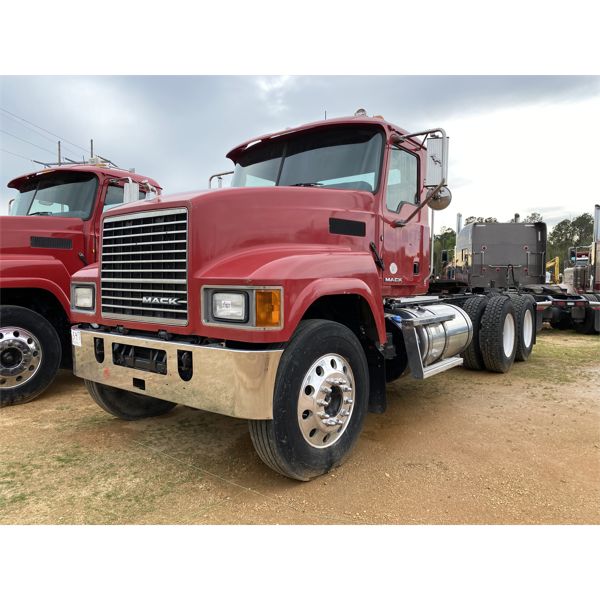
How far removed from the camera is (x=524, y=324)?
7840mm

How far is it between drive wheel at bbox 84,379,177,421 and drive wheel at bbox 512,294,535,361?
5.67 m

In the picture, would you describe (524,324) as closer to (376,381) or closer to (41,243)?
(376,381)

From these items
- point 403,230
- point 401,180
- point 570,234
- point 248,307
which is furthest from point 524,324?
point 570,234

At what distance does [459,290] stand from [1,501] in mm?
7109

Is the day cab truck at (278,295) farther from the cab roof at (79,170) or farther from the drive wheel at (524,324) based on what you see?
the drive wheel at (524,324)

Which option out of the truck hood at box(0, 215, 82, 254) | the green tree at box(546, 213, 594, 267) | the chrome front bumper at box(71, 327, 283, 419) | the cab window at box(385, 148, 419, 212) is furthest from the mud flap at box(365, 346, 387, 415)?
the green tree at box(546, 213, 594, 267)

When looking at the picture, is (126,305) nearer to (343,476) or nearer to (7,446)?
(7,446)

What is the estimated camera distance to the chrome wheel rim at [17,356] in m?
5.01

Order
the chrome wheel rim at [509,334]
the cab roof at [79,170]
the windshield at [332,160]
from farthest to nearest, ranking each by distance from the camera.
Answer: the chrome wheel rim at [509,334] → the cab roof at [79,170] → the windshield at [332,160]

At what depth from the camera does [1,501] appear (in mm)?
2979

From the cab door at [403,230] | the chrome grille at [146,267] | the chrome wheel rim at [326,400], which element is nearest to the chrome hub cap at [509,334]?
the cab door at [403,230]

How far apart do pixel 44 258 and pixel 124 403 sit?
2257 millimetres

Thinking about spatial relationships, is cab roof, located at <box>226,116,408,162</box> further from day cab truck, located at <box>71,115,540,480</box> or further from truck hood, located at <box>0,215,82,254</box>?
truck hood, located at <box>0,215,82,254</box>

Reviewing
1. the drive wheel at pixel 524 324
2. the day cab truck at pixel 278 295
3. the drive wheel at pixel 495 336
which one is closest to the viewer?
the day cab truck at pixel 278 295
